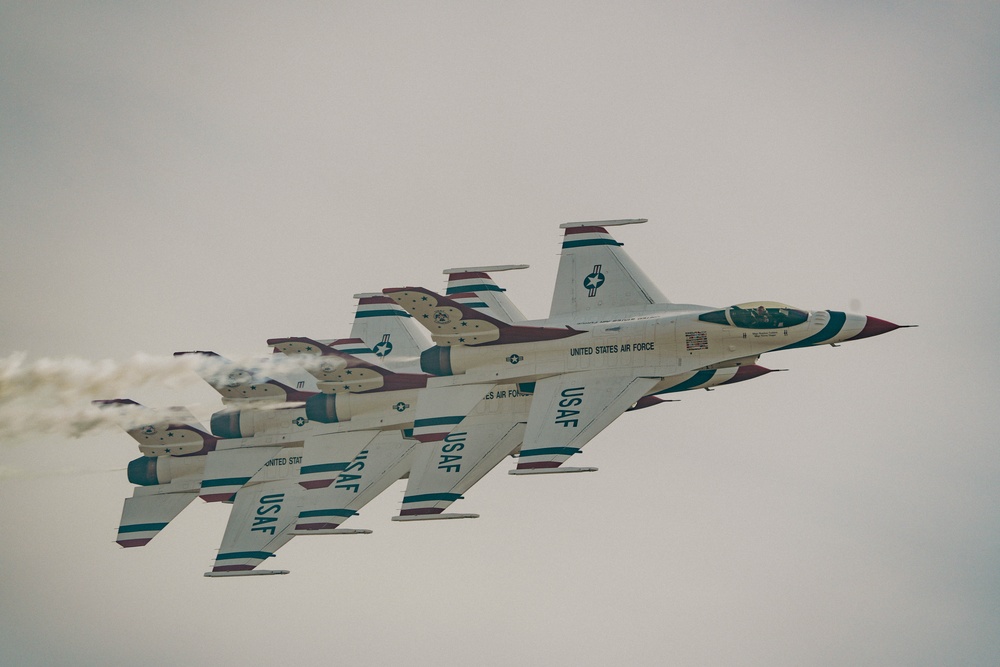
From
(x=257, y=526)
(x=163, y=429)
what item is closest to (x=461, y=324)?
(x=257, y=526)

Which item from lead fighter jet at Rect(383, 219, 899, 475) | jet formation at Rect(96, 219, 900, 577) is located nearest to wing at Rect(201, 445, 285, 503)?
jet formation at Rect(96, 219, 900, 577)

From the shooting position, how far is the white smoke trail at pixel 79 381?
58375 mm

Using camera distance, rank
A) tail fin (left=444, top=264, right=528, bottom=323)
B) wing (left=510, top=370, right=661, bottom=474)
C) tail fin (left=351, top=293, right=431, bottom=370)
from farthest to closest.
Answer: tail fin (left=351, top=293, right=431, bottom=370) < tail fin (left=444, top=264, right=528, bottom=323) < wing (left=510, top=370, right=661, bottom=474)

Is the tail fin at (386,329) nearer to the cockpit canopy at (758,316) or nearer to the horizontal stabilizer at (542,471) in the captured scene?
the horizontal stabilizer at (542,471)

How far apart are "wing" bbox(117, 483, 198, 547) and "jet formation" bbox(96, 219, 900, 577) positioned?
0.06 metres

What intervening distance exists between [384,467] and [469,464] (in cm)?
404

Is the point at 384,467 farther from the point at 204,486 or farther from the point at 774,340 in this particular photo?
the point at 774,340

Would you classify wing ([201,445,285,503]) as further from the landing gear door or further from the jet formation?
the landing gear door

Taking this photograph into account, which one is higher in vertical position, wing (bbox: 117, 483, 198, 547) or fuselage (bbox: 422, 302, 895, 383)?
fuselage (bbox: 422, 302, 895, 383)

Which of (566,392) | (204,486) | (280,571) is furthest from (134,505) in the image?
(566,392)

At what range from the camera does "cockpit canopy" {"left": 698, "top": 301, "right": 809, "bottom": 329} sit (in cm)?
5434

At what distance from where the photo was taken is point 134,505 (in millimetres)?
62438

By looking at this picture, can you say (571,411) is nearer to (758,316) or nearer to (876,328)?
(758,316)

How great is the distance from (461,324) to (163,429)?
1318cm
